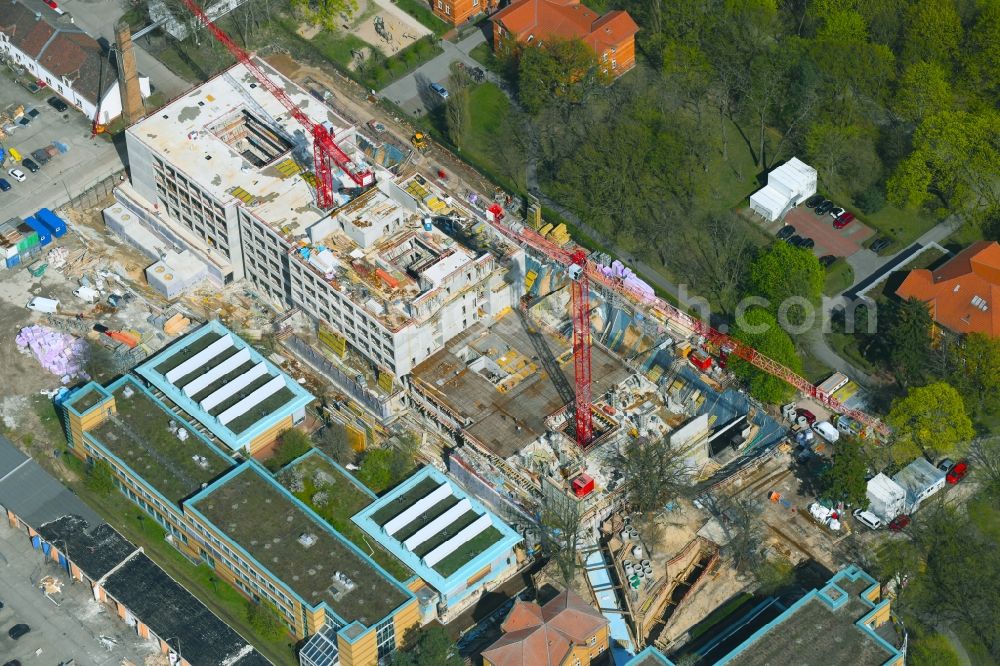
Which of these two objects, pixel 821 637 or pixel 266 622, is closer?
pixel 821 637

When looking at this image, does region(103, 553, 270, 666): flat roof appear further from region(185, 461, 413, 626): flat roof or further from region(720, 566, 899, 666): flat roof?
region(720, 566, 899, 666): flat roof

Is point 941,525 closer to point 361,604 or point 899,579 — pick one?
point 899,579

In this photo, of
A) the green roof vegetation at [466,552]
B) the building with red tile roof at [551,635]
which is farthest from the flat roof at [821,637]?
the green roof vegetation at [466,552]

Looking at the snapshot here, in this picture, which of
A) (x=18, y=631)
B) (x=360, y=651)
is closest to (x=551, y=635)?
(x=360, y=651)

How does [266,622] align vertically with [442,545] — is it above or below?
below

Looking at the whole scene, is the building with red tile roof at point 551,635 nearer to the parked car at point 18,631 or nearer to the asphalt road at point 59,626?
the asphalt road at point 59,626

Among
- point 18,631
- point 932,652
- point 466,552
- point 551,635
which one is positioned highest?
point 466,552

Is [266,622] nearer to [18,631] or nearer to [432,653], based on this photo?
[432,653]
